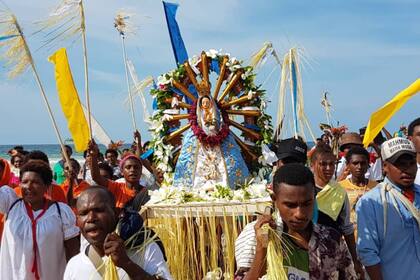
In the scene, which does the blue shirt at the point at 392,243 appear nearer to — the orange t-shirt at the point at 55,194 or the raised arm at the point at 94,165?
the orange t-shirt at the point at 55,194

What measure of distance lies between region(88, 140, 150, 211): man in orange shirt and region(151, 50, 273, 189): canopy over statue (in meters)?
1.25

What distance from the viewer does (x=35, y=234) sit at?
4.02 metres

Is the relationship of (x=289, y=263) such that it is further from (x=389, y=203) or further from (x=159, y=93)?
(x=159, y=93)

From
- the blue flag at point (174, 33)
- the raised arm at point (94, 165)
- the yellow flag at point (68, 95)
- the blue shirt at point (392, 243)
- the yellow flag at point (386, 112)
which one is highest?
the blue flag at point (174, 33)

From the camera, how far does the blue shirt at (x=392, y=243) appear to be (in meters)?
3.54

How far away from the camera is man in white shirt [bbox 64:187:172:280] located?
2.64 meters

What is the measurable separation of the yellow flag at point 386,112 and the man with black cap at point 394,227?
1.02ft

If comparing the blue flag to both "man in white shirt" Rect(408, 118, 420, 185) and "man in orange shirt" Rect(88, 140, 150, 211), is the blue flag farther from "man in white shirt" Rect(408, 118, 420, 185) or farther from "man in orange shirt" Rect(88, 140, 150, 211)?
"man in white shirt" Rect(408, 118, 420, 185)

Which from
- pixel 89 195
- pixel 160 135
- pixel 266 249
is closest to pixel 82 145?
pixel 160 135

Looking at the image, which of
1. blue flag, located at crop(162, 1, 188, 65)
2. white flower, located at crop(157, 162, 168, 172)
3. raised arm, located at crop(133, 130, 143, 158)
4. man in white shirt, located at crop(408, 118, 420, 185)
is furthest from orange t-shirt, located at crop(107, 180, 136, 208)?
blue flag, located at crop(162, 1, 188, 65)

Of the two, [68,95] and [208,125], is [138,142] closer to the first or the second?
[208,125]

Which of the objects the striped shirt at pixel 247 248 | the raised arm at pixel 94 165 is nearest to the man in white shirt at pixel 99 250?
the striped shirt at pixel 247 248

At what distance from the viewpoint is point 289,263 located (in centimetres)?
268

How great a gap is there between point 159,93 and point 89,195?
4761 millimetres
